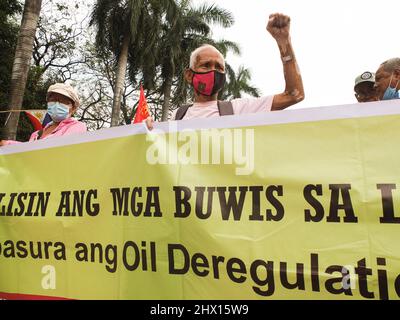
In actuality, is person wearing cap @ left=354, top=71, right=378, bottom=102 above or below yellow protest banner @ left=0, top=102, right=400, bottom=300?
above

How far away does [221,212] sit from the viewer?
1.70 m

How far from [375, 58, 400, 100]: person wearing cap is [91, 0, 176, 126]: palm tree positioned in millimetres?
14059

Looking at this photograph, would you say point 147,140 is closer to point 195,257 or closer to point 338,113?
point 195,257

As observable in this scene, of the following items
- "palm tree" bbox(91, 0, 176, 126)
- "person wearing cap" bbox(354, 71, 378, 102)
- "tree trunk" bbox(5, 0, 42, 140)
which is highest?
"palm tree" bbox(91, 0, 176, 126)

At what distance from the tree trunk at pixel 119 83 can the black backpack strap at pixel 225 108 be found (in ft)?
45.6

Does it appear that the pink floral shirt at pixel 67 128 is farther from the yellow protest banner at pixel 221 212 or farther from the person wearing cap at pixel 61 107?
the yellow protest banner at pixel 221 212

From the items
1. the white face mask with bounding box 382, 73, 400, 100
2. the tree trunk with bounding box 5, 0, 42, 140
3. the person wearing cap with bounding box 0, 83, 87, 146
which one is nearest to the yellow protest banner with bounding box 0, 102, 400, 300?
the person wearing cap with bounding box 0, 83, 87, 146

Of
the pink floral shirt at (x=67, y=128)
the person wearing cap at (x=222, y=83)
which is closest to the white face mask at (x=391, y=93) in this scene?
the person wearing cap at (x=222, y=83)

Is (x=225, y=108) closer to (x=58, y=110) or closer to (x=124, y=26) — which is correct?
(x=58, y=110)

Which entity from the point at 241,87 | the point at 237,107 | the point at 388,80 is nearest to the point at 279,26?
the point at 237,107

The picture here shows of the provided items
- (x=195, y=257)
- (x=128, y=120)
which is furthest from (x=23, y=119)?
(x=195, y=257)

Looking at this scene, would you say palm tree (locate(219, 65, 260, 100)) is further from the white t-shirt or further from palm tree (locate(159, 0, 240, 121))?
the white t-shirt

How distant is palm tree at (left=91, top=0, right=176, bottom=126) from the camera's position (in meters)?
15.7

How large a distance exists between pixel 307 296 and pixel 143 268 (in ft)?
2.58
